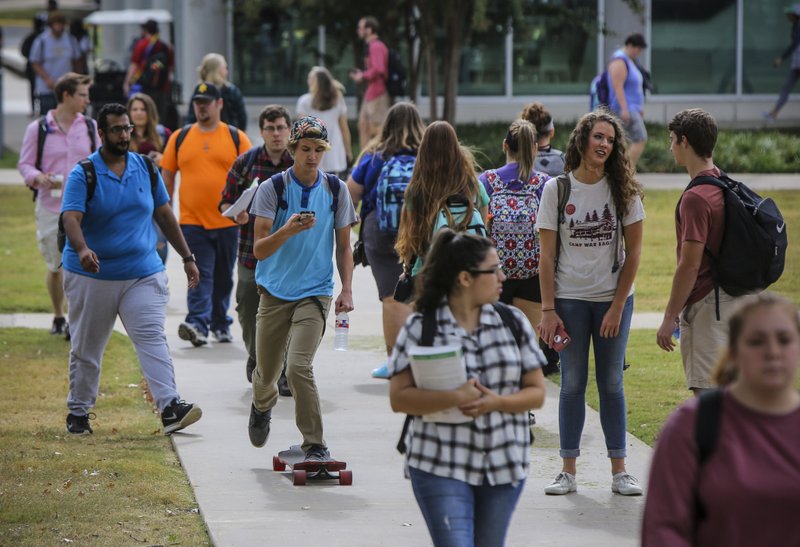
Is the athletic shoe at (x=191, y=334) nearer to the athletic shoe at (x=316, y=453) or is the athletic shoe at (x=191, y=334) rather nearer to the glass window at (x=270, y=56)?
the athletic shoe at (x=316, y=453)

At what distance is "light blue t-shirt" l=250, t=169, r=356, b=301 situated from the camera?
7215 millimetres

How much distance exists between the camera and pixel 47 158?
1049 centimetres

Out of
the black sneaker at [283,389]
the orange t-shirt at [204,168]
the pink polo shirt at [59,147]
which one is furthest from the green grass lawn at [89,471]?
the pink polo shirt at [59,147]

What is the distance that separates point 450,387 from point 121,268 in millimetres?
4024

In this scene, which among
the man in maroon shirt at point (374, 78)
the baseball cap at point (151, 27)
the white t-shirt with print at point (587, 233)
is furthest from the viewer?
the baseball cap at point (151, 27)

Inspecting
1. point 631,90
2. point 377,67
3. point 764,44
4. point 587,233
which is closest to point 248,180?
point 587,233

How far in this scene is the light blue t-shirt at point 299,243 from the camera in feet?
23.7

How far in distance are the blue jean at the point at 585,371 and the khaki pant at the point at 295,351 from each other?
125 centimetres

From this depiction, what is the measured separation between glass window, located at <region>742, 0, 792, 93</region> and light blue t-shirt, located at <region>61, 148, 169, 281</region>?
23.3 metres

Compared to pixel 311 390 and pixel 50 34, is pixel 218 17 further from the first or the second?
pixel 311 390

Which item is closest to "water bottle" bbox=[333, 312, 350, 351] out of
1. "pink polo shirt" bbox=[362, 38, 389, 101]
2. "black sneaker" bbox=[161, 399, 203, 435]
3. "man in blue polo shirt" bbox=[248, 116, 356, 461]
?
"man in blue polo shirt" bbox=[248, 116, 356, 461]

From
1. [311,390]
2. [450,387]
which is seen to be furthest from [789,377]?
[311,390]

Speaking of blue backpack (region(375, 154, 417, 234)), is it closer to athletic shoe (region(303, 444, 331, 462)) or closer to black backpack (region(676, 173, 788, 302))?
athletic shoe (region(303, 444, 331, 462))

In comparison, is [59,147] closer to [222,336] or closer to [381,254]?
[222,336]
